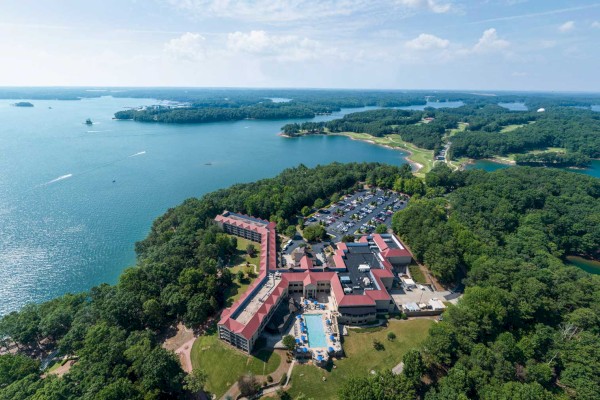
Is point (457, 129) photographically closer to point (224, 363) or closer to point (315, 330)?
point (315, 330)

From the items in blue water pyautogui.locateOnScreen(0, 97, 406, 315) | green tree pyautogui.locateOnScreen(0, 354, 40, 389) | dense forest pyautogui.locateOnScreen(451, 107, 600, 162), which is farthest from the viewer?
dense forest pyautogui.locateOnScreen(451, 107, 600, 162)

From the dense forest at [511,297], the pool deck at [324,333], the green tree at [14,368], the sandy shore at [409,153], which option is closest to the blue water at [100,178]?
the sandy shore at [409,153]

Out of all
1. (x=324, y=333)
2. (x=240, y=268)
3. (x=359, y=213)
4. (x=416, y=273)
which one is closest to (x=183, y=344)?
(x=240, y=268)

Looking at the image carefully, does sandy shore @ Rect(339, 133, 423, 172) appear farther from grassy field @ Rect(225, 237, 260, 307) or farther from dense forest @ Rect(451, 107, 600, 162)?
grassy field @ Rect(225, 237, 260, 307)

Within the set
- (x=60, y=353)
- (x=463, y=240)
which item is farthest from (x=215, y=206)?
(x=463, y=240)

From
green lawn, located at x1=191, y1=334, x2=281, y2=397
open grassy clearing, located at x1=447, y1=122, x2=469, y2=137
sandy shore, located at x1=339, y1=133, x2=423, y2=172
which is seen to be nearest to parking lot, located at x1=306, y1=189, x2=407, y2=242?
green lawn, located at x1=191, y1=334, x2=281, y2=397

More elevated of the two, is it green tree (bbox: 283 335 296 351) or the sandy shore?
the sandy shore
